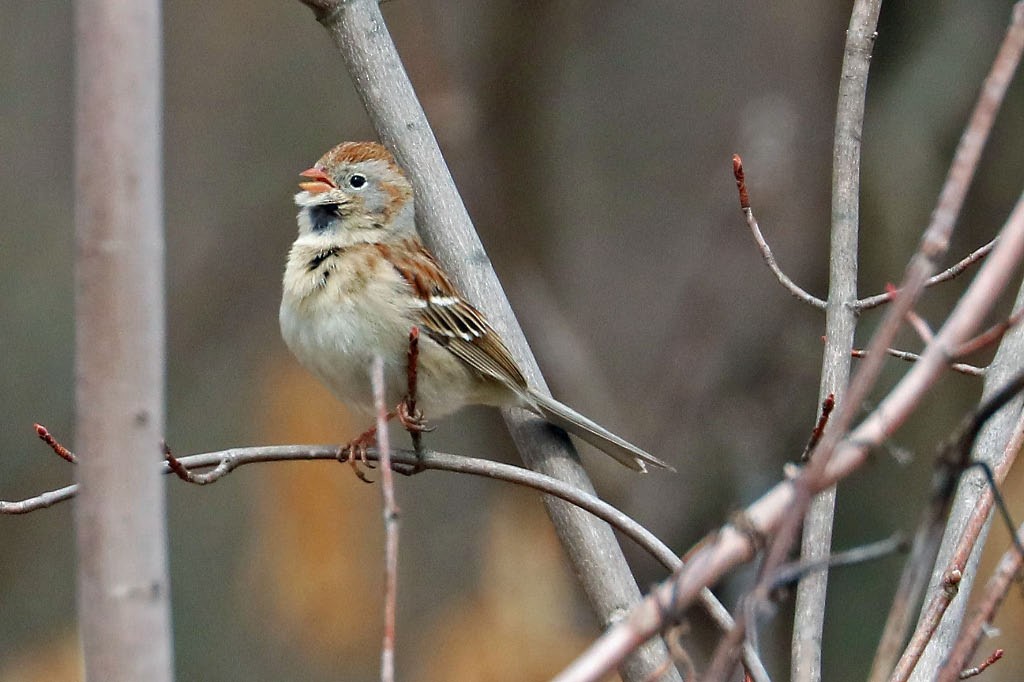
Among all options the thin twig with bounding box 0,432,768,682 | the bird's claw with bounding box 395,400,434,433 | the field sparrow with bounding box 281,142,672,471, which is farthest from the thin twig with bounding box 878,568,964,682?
the field sparrow with bounding box 281,142,672,471

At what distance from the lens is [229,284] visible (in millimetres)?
5398

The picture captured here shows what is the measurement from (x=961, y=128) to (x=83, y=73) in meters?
3.97

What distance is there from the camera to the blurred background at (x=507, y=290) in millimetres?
4711

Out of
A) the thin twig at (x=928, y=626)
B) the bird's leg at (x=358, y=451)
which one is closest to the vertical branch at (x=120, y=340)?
the thin twig at (x=928, y=626)

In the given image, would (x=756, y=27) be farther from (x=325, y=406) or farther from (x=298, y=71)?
(x=325, y=406)

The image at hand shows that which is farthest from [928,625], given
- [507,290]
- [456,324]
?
[507,290]

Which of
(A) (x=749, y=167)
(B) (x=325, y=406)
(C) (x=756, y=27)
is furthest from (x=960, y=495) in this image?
(C) (x=756, y=27)

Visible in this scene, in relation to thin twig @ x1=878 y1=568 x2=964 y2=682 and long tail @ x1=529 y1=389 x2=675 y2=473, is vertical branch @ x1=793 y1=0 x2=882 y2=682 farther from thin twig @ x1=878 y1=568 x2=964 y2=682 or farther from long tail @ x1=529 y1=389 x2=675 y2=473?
long tail @ x1=529 y1=389 x2=675 y2=473

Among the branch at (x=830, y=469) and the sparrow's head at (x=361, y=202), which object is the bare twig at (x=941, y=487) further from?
the sparrow's head at (x=361, y=202)

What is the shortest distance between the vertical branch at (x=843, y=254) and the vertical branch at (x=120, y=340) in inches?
47.2

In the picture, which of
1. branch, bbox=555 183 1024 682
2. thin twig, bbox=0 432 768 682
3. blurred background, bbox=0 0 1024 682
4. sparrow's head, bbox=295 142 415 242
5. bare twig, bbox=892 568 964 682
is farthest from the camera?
blurred background, bbox=0 0 1024 682

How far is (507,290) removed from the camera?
15.9 feet

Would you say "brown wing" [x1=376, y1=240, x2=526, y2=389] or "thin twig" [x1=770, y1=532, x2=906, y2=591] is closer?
"thin twig" [x1=770, y1=532, x2=906, y2=591]

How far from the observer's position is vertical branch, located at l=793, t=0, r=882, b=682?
2074 mm
